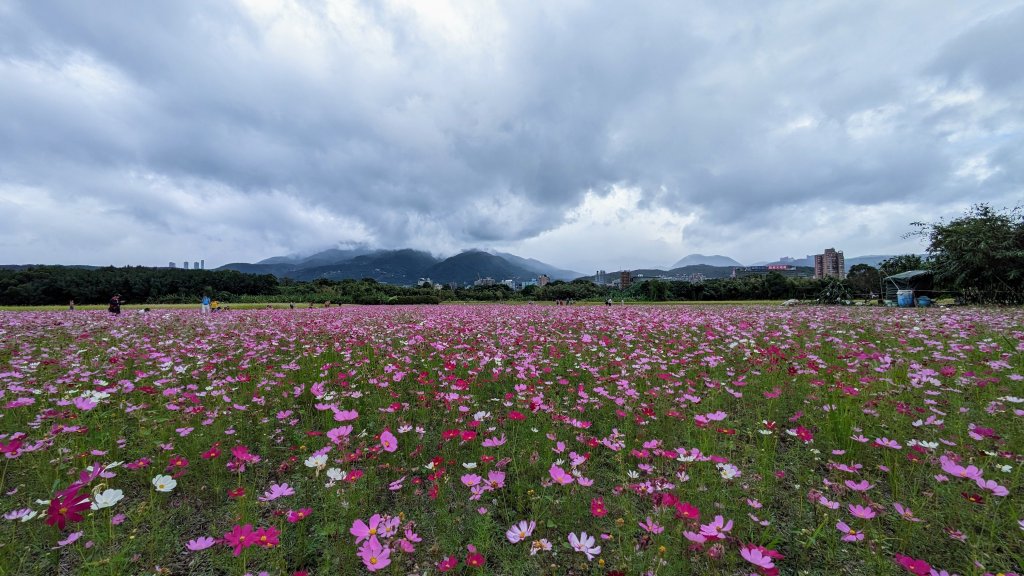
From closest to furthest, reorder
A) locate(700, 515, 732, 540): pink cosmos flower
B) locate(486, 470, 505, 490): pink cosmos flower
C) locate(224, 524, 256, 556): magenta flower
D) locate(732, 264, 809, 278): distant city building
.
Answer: locate(224, 524, 256, 556): magenta flower → locate(700, 515, 732, 540): pink cosmos flower → locate(486, 470, 505, 490): pink cosmos flower → locate(732, 264, 809, 278): distant city building

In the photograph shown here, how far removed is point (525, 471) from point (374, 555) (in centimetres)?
144

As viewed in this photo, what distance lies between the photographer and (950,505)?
7.40 feet

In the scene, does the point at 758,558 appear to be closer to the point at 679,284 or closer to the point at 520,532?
the point at 520,532

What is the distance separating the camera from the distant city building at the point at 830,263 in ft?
278

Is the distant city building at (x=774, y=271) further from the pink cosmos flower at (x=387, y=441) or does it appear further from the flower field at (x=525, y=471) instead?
the pink cosmos flower at (x=387, y=441)

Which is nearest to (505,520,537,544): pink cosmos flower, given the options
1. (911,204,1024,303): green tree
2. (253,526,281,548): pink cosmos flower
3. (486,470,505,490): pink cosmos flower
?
(486,470,505,490): pink cosmos flower

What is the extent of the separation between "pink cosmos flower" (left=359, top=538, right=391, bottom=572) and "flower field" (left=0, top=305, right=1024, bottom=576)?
1cm

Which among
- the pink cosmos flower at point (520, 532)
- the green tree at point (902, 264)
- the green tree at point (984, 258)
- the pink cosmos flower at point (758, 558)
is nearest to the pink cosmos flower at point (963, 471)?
the pink cosmos flower at point (758, 558)

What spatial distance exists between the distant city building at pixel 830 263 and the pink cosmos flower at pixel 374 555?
10373 centimetres

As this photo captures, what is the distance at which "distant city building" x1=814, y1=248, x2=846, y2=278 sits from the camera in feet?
278

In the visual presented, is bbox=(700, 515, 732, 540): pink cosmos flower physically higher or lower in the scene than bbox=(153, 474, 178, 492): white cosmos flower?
lower

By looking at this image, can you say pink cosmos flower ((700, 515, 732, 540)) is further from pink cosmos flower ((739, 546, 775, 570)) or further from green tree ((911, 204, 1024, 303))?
green tree ((911, 204, 1024, 303))

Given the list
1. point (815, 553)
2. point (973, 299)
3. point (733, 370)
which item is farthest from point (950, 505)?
point (973, 299)

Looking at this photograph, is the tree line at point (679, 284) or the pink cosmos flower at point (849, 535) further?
the tree line at point (679, 284)
